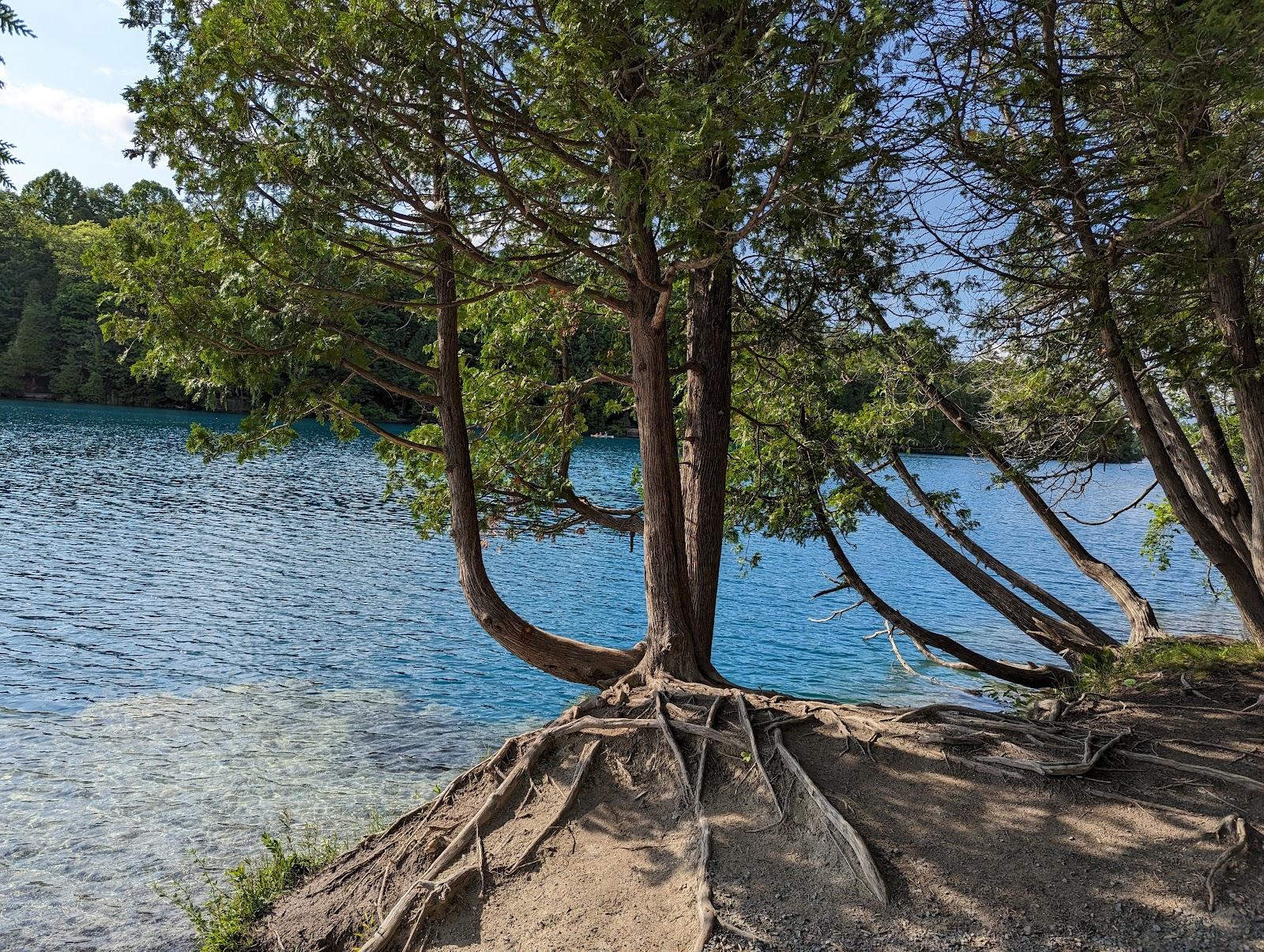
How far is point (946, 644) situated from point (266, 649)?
12.2 metres

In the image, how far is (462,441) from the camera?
25.6 feet

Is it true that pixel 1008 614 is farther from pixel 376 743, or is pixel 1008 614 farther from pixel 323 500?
pixel 323 500

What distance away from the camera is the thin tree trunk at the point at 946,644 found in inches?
420

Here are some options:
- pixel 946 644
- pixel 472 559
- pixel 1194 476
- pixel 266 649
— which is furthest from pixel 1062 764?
pixel 266 649

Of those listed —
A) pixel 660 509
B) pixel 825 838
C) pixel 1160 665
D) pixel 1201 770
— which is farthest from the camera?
pixel 1160 665

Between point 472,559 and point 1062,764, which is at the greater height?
point 472,559

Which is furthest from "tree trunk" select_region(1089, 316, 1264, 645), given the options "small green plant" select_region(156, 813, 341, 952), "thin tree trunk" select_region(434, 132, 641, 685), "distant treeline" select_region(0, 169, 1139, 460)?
"distant treeline" select_region(0, 169, 1139, 460)

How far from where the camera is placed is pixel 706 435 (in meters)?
7.84

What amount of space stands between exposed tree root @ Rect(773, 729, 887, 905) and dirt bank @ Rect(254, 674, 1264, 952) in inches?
0.5

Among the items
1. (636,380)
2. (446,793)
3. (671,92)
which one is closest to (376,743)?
(446,793)

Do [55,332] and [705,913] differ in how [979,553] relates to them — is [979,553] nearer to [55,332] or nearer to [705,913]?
[705,913]

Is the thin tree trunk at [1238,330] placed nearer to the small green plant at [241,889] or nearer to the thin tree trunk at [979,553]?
the thin tree trunk at [979,553]

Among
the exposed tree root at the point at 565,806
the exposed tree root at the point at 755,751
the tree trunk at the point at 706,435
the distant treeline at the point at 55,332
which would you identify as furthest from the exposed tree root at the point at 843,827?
the distant treeline at the point at 55,332

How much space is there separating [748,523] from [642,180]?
5973mm
